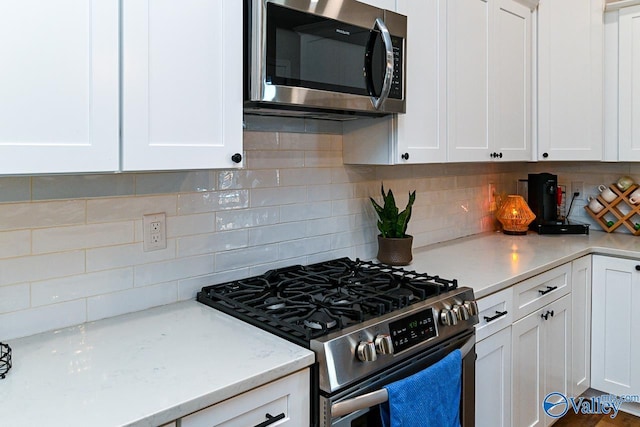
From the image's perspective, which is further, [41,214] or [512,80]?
[512,80]

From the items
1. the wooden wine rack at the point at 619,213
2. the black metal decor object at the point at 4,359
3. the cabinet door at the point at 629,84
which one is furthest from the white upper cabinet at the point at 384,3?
the wooden wine rack at the point at 619,213

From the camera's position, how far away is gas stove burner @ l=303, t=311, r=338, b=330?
1350 millimetres

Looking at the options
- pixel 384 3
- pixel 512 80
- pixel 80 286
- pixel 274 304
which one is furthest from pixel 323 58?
pixel 512 80

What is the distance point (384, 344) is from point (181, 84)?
92 centimetres

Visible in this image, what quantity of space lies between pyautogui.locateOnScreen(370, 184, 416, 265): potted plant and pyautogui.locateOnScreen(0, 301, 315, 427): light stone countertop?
92 centimetres

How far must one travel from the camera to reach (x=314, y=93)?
1.62 meters

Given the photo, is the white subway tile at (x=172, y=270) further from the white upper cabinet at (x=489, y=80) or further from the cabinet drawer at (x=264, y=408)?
the white upper cabinet at (x=489, y=80)

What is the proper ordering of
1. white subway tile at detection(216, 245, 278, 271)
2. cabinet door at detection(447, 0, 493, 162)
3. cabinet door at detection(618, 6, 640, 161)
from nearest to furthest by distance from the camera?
1. white subway tile at detection(216, 245, 278, 271)
2. cabinet door at detection(447, 0, 493, 162)
3. cabinet door at detection(618, 6, 640, 161)

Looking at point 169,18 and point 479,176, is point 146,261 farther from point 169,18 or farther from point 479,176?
point 479,176

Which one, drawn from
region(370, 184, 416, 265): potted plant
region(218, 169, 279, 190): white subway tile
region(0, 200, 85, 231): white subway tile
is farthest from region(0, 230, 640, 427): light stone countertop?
region(370, 184, 416, 265): potted plant

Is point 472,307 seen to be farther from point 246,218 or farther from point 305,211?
point 246,218

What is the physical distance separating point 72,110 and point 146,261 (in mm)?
631

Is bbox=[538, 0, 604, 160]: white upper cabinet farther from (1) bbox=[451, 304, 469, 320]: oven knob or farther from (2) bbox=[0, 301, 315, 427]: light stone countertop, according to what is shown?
(2) bbox=[0, 301, 315, 427]: light stone countertop

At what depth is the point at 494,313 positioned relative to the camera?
1967mm
